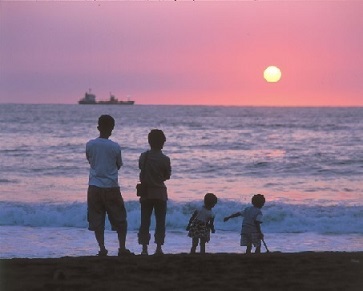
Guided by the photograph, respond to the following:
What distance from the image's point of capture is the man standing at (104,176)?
809cm

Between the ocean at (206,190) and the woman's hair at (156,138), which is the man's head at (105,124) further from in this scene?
the ocean at (206,190)

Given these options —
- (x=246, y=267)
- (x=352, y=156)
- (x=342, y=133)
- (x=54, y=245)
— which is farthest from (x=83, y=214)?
(x=342, y=133)

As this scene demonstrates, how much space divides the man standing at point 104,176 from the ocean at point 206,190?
4.66 meters

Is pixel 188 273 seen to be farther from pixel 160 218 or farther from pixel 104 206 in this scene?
pixel 160 218

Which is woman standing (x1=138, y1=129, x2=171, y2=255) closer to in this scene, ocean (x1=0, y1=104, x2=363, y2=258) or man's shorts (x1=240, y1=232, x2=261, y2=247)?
man's shorts (x1=240, y1=232, x2=261, y2=247)

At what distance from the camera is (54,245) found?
46.2ft

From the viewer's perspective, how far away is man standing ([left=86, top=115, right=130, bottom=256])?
809cm

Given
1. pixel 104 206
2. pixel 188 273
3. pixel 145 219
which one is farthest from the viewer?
pixel 145 219

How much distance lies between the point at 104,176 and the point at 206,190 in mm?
17609

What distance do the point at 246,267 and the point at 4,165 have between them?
27.0 meters

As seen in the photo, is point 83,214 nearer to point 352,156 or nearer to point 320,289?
point 320,289

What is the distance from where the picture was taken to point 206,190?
84.1 ft

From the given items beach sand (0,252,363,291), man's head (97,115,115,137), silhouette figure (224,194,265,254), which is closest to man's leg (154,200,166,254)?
beach sand (0,252,363,291)

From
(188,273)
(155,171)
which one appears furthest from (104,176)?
(188,273)
